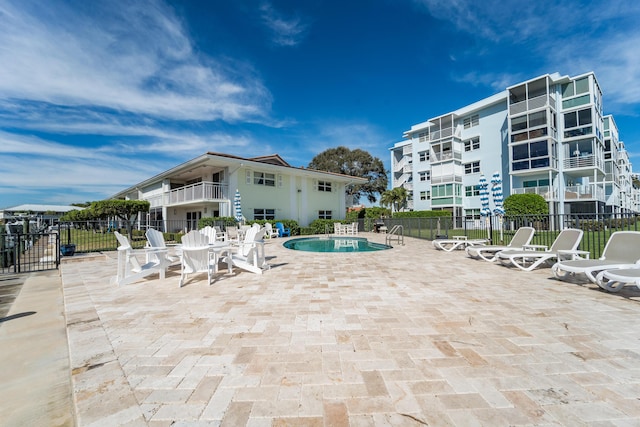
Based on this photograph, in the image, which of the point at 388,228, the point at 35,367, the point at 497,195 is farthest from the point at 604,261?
the point at 388,228

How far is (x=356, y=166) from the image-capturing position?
41.9 meters

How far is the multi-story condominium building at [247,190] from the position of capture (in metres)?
18.5

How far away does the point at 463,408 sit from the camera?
1.80 m

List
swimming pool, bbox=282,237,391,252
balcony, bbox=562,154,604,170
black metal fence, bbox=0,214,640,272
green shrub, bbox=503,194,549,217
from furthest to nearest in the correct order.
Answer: balcony, bbox=562,154,604,170 → green shrub, bbox=503,194,549,217 → swimming pool, bbox=282,237,391,252 → black metal fence, bbox=0,214,640,272

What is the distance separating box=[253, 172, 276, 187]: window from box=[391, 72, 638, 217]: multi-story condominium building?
66.7ft

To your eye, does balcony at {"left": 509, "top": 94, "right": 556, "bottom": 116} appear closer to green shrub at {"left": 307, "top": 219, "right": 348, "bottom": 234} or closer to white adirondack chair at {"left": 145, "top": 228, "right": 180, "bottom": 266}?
green shrub at {"left": 307, "top": 219, "right": 348, "bottom": 234}

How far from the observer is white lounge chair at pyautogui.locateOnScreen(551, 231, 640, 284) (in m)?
4.77

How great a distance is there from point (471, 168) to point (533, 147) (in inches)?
265

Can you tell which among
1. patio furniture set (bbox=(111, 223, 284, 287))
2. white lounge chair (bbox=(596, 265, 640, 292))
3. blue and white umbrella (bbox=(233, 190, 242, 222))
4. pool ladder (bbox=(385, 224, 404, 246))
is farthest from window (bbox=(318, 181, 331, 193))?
white lounge chair (bbox=(596, 265, 640, 292))

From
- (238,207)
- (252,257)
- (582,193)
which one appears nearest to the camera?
(252,257)

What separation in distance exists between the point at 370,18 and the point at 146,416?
15610 millimetres

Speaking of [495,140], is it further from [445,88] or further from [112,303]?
[112,303]

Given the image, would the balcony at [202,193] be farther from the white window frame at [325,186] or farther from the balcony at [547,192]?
the balcony at [547,192]

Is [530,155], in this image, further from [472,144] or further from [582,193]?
[472,144]
